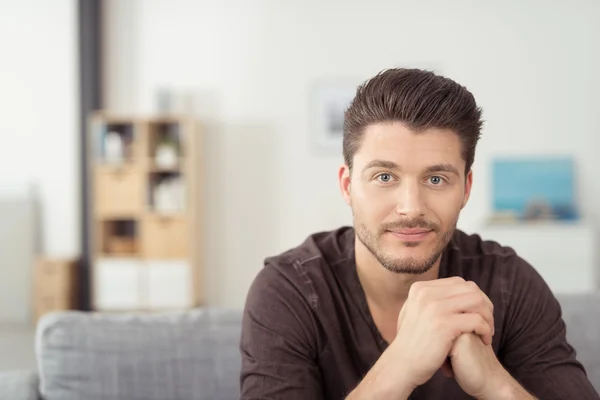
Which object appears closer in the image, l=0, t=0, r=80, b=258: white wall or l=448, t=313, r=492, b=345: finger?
l=448, t=313, r=492, b=345: finger

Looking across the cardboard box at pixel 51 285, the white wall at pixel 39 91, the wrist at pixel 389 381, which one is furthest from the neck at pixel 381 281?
the white wall at pixel 39 91

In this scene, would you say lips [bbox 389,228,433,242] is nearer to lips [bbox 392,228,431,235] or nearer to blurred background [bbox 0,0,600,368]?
lips [bbox 392,228,431,235]

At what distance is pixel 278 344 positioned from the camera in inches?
52.2

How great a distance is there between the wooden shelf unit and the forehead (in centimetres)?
409

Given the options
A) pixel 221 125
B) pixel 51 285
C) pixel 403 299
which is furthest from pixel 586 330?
pixel 51 285

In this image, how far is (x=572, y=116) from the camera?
5371 millimetres

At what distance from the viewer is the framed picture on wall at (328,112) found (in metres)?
5.65

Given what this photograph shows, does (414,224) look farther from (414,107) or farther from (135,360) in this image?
(135,360)

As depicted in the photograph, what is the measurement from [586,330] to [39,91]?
514 cm

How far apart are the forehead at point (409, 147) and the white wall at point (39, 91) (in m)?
4.76

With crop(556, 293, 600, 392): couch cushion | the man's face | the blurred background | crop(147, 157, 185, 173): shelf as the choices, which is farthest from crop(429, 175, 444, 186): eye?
crop(147, 157, 185, 173): shelf

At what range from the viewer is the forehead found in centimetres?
132

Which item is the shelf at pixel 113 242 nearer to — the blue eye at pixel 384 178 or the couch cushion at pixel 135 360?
the couch cushion at pixel 135 360

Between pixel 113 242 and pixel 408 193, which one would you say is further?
pixel 113 242
